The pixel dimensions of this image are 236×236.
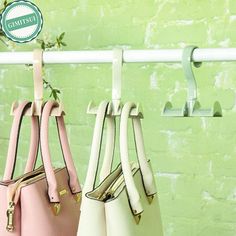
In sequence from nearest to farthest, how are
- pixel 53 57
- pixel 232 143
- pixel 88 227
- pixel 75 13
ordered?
1. pixel 88 227
2. pixel 53 57
3. pixel 232 143
4. pixel 75 13

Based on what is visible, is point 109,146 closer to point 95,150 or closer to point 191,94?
point 95,150

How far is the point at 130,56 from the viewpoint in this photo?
2.72 ft

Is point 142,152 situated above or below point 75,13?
below

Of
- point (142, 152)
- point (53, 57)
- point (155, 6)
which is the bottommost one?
point (142, 152)

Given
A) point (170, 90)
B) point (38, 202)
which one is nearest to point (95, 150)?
point (38, 202)

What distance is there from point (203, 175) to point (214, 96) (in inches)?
9.1

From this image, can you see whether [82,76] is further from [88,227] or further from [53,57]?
[88,227]

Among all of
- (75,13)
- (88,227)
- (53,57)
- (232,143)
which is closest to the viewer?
(88,227)

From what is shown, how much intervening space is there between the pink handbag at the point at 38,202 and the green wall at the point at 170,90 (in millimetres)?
620

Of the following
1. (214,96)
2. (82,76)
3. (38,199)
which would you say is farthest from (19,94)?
(38,199)

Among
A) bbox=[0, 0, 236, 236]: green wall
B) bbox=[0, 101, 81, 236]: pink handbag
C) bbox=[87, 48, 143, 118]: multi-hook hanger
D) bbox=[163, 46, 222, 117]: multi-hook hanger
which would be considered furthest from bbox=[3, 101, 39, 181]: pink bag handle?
bbox=[0, 0, 236, 236]: green wall

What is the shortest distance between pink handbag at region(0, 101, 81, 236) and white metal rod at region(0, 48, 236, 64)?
0.08m

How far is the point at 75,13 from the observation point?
1.52 metres

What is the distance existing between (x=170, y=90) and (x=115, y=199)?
0.74m
